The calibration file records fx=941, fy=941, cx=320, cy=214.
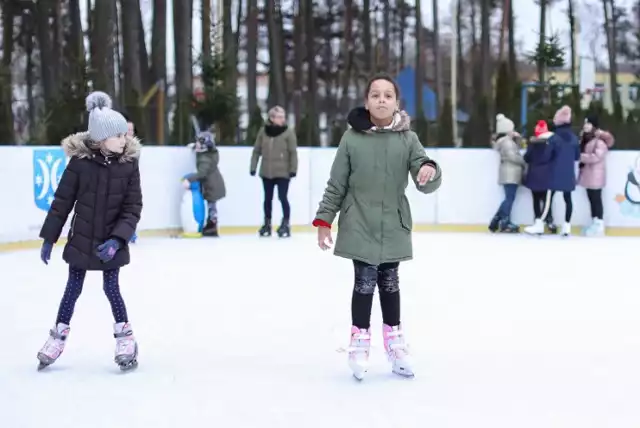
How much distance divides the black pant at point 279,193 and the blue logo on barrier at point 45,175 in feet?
6.57

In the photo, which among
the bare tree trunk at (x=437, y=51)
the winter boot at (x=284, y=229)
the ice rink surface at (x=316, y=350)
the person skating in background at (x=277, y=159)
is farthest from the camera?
the bare tree trunk at (x=437, y=51)

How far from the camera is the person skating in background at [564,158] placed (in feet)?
30.8

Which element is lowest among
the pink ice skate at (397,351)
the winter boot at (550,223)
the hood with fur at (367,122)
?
the pink ice skate at (397,351)

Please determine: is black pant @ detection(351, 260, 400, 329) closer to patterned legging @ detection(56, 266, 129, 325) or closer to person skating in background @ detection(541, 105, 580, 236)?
patterned legging @ detection(56, 266, 129, 325)

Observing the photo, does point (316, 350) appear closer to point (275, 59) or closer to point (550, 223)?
point (550, 223)

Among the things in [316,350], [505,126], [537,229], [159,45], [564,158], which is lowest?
[316,350]

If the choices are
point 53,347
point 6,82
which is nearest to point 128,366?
point 53,347

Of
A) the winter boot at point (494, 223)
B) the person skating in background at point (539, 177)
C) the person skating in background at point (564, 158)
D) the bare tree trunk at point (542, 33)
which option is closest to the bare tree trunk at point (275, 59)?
the bare tree trunk at point (542, 33)

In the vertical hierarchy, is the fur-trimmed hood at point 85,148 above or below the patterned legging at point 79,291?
above

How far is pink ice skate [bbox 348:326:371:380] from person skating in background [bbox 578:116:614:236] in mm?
6870

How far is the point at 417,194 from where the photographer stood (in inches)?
410

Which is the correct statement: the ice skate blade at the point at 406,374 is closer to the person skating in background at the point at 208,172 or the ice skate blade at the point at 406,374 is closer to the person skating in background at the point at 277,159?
the person skating in background at the point at 277,159

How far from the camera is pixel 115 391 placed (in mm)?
3133

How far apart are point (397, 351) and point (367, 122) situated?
2.70 ft
